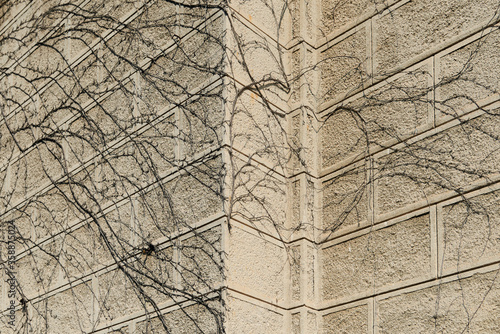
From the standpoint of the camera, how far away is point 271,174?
449 cm

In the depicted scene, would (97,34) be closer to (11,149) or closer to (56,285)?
(11,149)

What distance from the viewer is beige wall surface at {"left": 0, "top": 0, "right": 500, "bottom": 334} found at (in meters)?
3.99

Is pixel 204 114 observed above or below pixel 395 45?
below

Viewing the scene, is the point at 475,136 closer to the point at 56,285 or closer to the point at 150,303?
the point at 150,303

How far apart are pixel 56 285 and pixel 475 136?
250 cm

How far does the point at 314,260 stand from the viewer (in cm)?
445

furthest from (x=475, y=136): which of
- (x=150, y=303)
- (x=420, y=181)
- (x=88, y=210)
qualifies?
(x=88, y=210)

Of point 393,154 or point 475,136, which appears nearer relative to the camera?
point 475,136

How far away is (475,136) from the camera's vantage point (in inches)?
156

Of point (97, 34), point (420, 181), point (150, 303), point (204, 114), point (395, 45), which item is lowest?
point (150, 303)

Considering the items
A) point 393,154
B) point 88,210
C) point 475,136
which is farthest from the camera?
point 88,210

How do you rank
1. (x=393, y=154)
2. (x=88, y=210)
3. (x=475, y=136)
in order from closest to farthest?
(x=475, y=136) → (x=393, y=154) → (x=88, y=210)

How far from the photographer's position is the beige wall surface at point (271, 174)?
3.99 metres

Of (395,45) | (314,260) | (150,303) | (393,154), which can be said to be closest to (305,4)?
(395,45)
